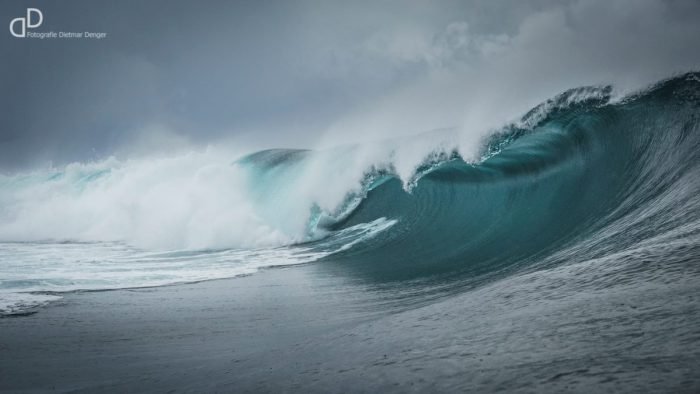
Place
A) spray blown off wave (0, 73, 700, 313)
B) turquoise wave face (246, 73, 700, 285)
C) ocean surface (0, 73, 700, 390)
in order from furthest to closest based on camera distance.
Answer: spray blown off wave (0, 73, 700, 313), turquoise wave face (246, 73, 700, 285), ocean surface (0, 73, 700, 390)

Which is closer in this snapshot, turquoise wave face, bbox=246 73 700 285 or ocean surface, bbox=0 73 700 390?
ocean surface, bbox=0 73 700 390

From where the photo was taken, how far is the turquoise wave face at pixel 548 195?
4.79 m

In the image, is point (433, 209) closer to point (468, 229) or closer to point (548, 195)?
point (468, 229)

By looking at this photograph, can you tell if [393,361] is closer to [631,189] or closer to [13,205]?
[631,189]

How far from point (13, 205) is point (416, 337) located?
2427 centimetres

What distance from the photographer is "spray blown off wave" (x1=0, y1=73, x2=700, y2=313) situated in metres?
5.25

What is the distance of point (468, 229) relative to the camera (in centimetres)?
819

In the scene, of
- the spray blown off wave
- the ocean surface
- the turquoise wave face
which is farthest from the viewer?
the spray blown off wave

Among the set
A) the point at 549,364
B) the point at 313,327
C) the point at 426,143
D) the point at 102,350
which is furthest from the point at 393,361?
the point at 426,143

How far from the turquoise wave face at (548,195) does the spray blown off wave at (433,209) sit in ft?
0.10

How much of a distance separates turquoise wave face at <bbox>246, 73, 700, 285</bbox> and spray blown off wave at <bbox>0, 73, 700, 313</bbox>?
3cm

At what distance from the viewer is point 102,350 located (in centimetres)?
376

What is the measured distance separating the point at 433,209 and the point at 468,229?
1.85 meters

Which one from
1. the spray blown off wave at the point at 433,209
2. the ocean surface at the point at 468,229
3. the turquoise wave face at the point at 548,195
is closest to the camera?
the ocean surface at the point at 468,229
